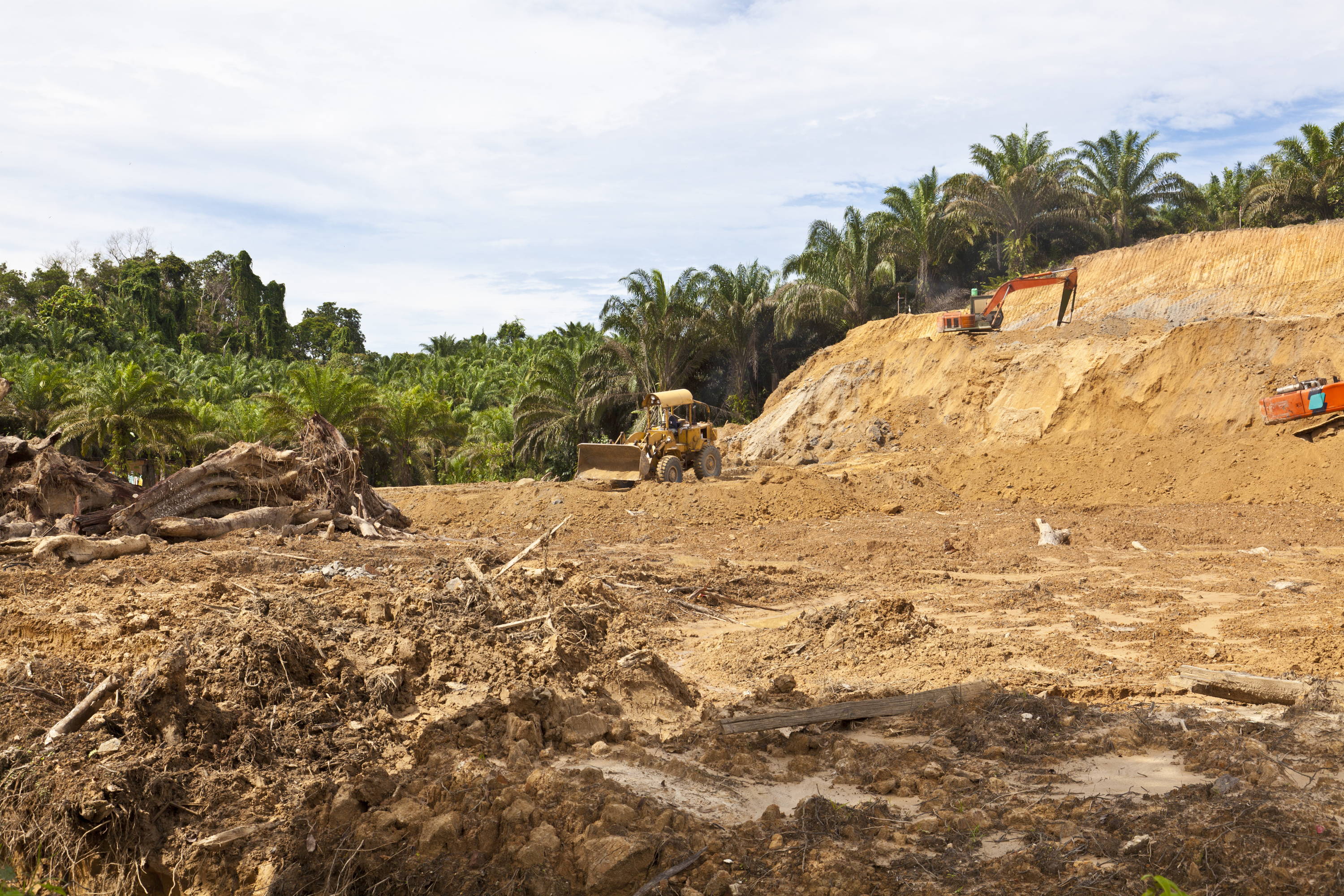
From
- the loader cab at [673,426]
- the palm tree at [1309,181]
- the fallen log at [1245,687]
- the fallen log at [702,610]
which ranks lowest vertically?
the fallen log at [1245,687]

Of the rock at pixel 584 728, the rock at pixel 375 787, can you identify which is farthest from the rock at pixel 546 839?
the rock at pixel 584 728

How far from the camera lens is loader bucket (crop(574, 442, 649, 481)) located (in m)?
20.8

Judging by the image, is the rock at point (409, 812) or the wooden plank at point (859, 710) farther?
the wooden plank at point (859, 710)

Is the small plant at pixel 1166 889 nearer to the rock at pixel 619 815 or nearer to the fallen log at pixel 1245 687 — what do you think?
the rock at pixel 619 815

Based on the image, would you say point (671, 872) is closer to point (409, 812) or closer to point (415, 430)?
point (409, 812)

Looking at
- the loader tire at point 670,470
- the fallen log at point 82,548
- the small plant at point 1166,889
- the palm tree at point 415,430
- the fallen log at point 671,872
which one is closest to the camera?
the small plant at point 1166,889

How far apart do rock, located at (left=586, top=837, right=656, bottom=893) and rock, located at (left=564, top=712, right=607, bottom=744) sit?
59.7 inches

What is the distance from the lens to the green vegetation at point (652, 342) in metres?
28.2

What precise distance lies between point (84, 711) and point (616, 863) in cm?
339

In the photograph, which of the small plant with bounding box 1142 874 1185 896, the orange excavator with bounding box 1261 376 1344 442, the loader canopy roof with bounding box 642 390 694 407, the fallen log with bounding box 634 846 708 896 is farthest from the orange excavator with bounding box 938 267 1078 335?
the small plant with bounding box 1142 874 1185 896

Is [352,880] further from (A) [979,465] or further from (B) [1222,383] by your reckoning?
(B) [1222,383]

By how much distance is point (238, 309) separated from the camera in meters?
62.2

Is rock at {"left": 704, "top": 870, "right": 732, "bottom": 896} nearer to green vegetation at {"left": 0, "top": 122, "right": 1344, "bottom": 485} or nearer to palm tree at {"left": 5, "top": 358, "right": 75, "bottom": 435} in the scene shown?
green vegetation at {"left": 0, "top": 122, "right": 1344, "bottom": 485}

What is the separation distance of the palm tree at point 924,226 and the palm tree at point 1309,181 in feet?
35.0
